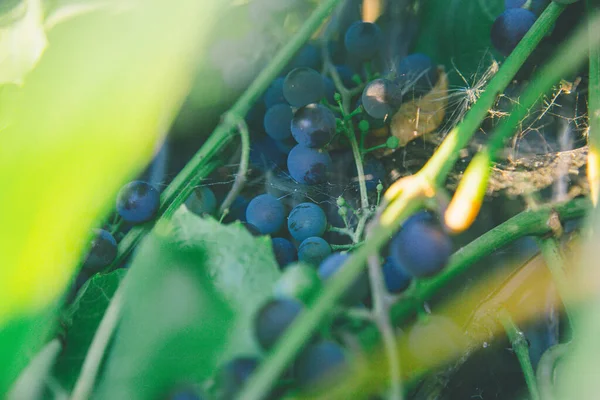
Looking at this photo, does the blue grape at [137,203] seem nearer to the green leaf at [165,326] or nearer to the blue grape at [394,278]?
the green leaf at [165,326]

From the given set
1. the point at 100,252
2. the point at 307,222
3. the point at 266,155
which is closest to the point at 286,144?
the point at 266,155

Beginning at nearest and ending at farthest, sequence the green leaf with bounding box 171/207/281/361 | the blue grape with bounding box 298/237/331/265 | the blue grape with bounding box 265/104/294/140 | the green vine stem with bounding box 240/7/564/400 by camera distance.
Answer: the green vine stem with bounding box 240/7/564/400, the green leaf with bounding box 171/207/281/361, the blue grape with bounding box 298/237/331/265, the blue grape with bounding box 265/104/294/140

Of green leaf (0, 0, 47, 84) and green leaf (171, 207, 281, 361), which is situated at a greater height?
green leaf (0, 0, 47, 84)

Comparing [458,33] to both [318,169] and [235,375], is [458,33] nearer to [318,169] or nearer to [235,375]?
[318,169]

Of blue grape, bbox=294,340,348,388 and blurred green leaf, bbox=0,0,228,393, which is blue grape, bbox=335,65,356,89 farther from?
blue grape, bbox=294,340,348,388

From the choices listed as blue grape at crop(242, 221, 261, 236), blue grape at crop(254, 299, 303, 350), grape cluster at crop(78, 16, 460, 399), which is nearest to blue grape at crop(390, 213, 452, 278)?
grape cluster at crop(78, 16, 460, 399)

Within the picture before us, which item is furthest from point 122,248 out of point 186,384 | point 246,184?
point 186,384

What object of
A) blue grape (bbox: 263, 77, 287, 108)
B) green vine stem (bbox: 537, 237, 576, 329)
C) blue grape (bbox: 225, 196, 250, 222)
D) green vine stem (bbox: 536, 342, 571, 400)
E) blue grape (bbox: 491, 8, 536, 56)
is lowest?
green vine stem (bbox: 536, 342, 571, 400)

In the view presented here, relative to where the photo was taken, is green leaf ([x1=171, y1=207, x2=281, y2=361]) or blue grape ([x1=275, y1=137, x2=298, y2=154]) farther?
blue grape ([x1=275, y1=137, x2=298, y2=154])
